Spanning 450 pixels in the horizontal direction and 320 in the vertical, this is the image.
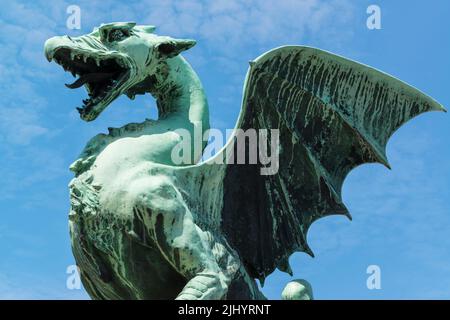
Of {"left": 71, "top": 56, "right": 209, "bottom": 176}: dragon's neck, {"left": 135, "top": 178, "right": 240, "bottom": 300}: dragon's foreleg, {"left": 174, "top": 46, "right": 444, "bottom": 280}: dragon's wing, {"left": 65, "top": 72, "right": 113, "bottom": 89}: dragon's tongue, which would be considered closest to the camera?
{"left": 135, "top": 178, "right": 240, "bottom": 300}: dragon's foreleg

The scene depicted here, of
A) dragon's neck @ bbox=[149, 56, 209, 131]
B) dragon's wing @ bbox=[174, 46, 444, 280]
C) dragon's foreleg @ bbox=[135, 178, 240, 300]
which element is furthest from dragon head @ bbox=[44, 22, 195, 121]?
dragon's foreleg @ bbox=[135, 178, 240, 300]

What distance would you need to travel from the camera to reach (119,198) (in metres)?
6.46

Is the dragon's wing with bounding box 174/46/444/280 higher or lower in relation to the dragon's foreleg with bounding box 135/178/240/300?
higher

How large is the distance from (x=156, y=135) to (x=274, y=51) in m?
1.21

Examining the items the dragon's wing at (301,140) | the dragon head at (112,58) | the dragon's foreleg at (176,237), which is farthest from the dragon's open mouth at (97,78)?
the dragon's wing at (301,140)

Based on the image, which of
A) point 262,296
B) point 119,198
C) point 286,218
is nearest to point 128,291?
point 119,198

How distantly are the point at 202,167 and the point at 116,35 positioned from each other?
4.30 feet

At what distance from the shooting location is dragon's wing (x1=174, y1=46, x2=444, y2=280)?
728 centimetres

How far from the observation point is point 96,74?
7055 millimetres

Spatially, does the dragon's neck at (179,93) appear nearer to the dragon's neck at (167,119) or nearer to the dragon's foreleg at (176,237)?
the dragon's neck at (167,119)

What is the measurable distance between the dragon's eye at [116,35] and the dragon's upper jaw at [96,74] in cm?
15

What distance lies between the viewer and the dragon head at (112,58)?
22.6 ft

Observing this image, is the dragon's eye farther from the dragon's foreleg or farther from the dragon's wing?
the dragon's foreleg

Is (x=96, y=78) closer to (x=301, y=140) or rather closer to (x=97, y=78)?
(x=97, y=78)
